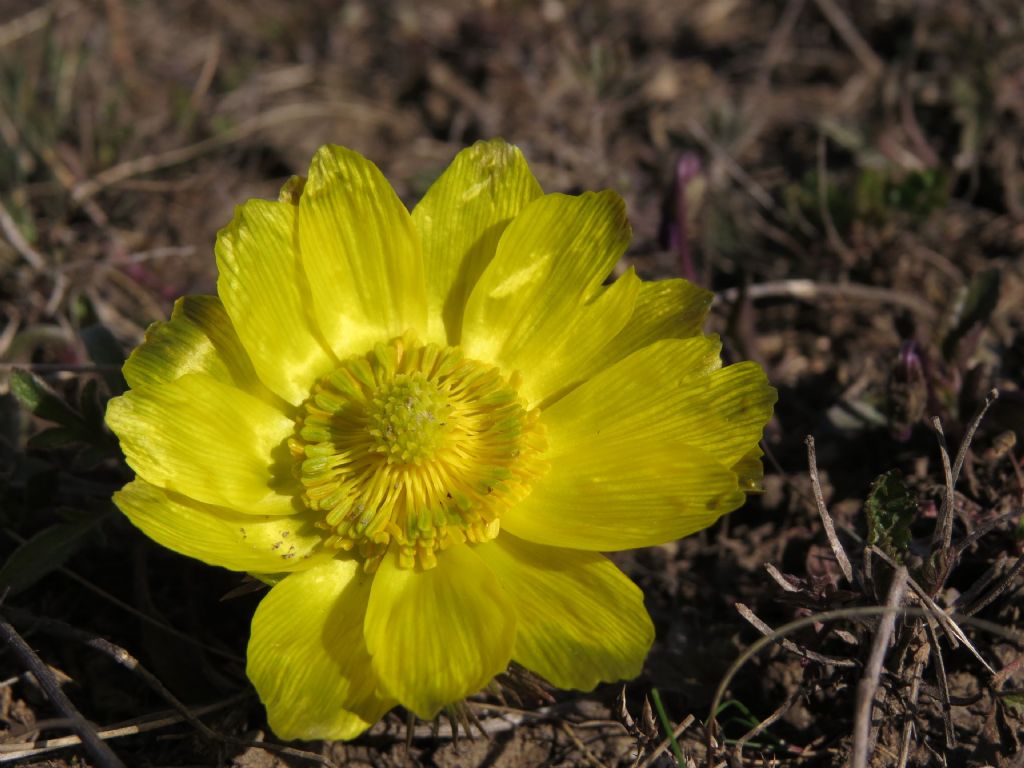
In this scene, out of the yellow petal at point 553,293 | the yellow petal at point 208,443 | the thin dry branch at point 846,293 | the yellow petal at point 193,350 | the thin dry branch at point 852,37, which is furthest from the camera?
the thin dry branch at point 852,37

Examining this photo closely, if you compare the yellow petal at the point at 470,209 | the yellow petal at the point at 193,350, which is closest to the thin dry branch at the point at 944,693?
the yellow petal at the point at 470,209

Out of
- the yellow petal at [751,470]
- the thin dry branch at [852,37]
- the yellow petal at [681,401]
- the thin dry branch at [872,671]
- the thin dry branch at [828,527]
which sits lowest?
the thin dry branch at [872,671]

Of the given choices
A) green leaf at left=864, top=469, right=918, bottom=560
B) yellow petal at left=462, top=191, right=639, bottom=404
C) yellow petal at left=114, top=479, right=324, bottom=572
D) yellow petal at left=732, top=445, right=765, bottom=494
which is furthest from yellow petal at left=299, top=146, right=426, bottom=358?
green leaf at left=864, top=469, right=918, bottom=560

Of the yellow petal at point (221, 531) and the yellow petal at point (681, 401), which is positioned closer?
the yellow petal at point (221, 531)

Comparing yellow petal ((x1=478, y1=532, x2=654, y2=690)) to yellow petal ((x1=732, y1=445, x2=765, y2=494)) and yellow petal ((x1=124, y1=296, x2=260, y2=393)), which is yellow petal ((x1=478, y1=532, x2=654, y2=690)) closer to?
yellow petal ((x1=732, y1=445, x2=765, y2=494))

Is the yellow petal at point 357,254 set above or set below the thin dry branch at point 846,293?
above

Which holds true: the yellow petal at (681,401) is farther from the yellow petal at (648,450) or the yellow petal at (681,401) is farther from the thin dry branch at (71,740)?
the thin dry branch at (71,740)

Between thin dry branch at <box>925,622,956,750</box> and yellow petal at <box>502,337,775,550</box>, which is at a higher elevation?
yellow petal at <box>502,337,775,550</box>

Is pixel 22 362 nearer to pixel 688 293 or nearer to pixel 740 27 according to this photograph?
pixel 688 293
